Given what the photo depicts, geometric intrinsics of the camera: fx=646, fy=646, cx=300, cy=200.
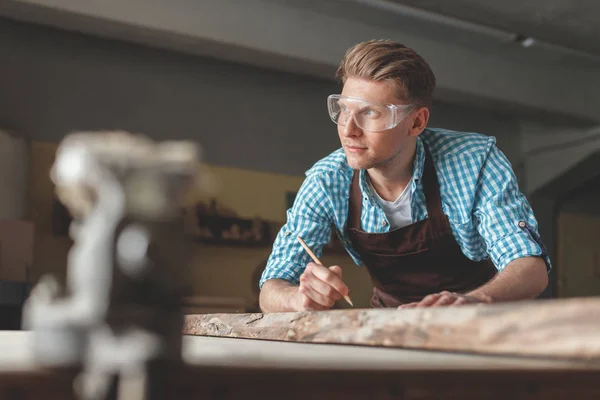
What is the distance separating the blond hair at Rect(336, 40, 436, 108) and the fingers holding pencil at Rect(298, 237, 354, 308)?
34.3 inches

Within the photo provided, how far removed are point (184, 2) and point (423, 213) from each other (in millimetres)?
3193

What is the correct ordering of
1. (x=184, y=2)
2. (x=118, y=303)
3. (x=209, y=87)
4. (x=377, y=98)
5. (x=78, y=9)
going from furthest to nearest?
(x=209, y=87) < (x=184, y=2) < (x=78, y=9) < (x=377, y=98) < (x=118, y=303)

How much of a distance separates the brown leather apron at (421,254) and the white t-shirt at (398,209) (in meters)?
0.04

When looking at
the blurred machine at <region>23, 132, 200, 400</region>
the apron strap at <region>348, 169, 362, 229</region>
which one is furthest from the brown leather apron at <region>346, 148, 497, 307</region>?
the blurred machine at <region>23, 132, 200, 400</region>

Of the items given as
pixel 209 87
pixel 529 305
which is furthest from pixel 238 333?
pixel 209 87

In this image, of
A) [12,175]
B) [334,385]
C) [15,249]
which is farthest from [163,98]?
[334,385]

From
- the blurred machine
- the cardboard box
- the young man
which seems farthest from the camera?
the cardboard box

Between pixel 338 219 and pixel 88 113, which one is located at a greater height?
pixel 88 113

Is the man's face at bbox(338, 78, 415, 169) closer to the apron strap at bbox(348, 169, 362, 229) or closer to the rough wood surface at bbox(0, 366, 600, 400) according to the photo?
the apron strap at bbox(348, 169, 362, 229)

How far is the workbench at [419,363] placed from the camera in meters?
0.42

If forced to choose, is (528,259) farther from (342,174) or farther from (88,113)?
(88,113)

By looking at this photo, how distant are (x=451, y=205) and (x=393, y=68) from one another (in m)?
0.49

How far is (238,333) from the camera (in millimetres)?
1249

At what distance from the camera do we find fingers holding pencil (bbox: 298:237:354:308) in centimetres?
145
